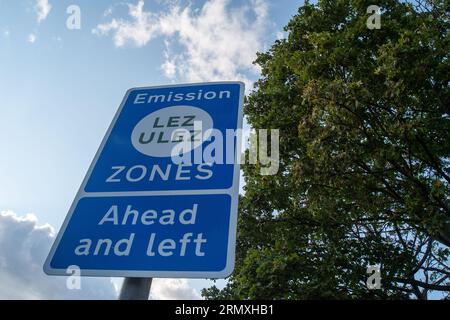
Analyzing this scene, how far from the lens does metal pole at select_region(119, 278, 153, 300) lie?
1419mm

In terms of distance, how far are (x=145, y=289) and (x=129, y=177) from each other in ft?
2.02

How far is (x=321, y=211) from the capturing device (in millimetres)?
7512

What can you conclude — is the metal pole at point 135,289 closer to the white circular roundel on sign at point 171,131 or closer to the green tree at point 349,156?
the white circular roundel on sign at point 171,131

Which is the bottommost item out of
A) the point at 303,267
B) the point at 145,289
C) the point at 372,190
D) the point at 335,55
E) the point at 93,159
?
the point at 145,289

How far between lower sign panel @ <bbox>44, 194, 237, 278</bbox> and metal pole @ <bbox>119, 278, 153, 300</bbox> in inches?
1.4

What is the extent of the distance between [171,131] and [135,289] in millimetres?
891

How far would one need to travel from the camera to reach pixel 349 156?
6.11 m

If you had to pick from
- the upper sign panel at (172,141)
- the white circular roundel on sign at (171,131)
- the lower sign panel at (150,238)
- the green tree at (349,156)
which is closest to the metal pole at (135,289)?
the lower sign panel at (150,238)

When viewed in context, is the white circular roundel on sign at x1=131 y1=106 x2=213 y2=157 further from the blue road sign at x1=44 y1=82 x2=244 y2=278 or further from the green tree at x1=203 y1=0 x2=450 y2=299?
the green tree at x1=203 y1=0 x2=450 y2=299

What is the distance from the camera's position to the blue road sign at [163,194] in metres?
1.47

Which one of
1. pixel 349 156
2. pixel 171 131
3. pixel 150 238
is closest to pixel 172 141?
pixel 171 131
